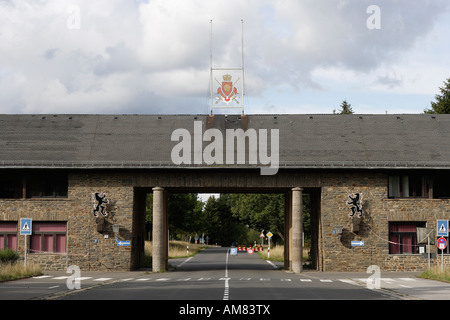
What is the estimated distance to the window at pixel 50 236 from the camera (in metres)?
37.8

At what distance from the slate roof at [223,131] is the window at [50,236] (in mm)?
3385

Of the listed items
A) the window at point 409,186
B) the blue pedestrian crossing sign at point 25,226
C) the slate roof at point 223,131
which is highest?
the slate roof at point 223,131

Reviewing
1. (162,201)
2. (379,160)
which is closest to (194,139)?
(162,201)

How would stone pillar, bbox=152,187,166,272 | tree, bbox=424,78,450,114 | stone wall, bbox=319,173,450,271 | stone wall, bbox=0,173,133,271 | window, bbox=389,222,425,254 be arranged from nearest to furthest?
1. stone wall, bbox=319,173,450,271
2. stone wall, bbox=0,173,133,271
3. window, bbox=389,222,425,254
4. stone pillar, bbox=152,187,166,272
5. tree, bbox=424,78,450,114

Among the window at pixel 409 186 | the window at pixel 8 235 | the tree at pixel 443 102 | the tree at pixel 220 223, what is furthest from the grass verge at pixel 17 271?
the tree at pixel 220 223

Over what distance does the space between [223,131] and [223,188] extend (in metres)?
3.97

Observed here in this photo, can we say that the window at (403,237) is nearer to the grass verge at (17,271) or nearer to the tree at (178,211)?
the grass verge at (17,271)

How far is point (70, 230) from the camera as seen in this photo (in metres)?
37.4

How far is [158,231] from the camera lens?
3772 centimetres

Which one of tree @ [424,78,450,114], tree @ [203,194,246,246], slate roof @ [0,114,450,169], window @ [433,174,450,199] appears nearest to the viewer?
slate roof @ [0,114,450,169]

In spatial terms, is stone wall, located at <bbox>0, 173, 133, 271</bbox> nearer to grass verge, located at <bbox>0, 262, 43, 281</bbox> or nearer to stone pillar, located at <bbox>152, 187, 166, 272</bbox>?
stone pillar, located at <bbox>152, 187, 166, 272</bbox>

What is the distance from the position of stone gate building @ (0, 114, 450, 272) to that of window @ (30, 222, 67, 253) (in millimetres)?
55

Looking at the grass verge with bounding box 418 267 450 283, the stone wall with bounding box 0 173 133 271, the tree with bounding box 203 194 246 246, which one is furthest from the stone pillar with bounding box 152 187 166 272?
the tree with bounding box 203 194 246 246

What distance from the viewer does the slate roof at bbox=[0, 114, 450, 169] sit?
122 ft
